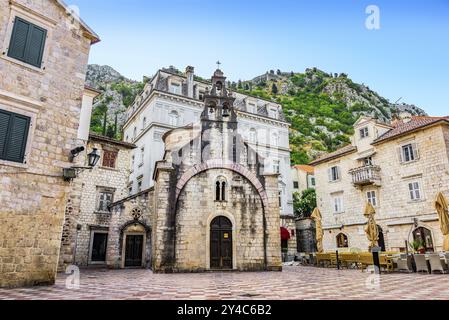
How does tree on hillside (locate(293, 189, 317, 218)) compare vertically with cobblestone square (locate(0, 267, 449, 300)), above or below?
above

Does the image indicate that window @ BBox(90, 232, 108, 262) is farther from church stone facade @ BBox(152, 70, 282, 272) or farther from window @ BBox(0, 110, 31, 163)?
window @ BBox(0, 110, 31, 163)

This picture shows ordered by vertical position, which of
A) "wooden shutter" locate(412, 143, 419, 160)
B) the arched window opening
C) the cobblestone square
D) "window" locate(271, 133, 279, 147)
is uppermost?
"window" locate(271, 133, 279, 147)

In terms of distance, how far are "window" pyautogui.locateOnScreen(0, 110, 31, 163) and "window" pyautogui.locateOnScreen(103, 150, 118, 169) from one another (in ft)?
48.2

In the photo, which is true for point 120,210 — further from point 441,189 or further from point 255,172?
point 441,189

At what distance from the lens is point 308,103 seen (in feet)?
269

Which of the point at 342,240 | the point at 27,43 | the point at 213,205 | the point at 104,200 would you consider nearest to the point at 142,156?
the point at 104,200

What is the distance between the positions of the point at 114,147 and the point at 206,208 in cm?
1120

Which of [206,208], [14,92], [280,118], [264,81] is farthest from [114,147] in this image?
[264,81]

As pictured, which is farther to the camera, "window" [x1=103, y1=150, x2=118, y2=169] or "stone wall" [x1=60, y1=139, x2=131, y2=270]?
"window" [x1=103, y1=150, x2=118, y2=169]

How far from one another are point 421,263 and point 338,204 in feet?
47.0

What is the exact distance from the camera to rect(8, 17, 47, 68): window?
9405mm

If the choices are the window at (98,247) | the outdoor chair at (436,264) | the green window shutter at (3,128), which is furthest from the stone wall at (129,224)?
the outdoor chair at (436,264)

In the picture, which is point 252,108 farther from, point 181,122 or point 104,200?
point 104,200

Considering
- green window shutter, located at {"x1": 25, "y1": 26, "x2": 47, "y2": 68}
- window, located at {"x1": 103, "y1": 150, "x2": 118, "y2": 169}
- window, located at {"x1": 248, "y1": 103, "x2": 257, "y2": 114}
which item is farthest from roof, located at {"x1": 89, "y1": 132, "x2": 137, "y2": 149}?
window, located at {"x1": 248, "y1": 103, "x2": 257, "y2": 114}
